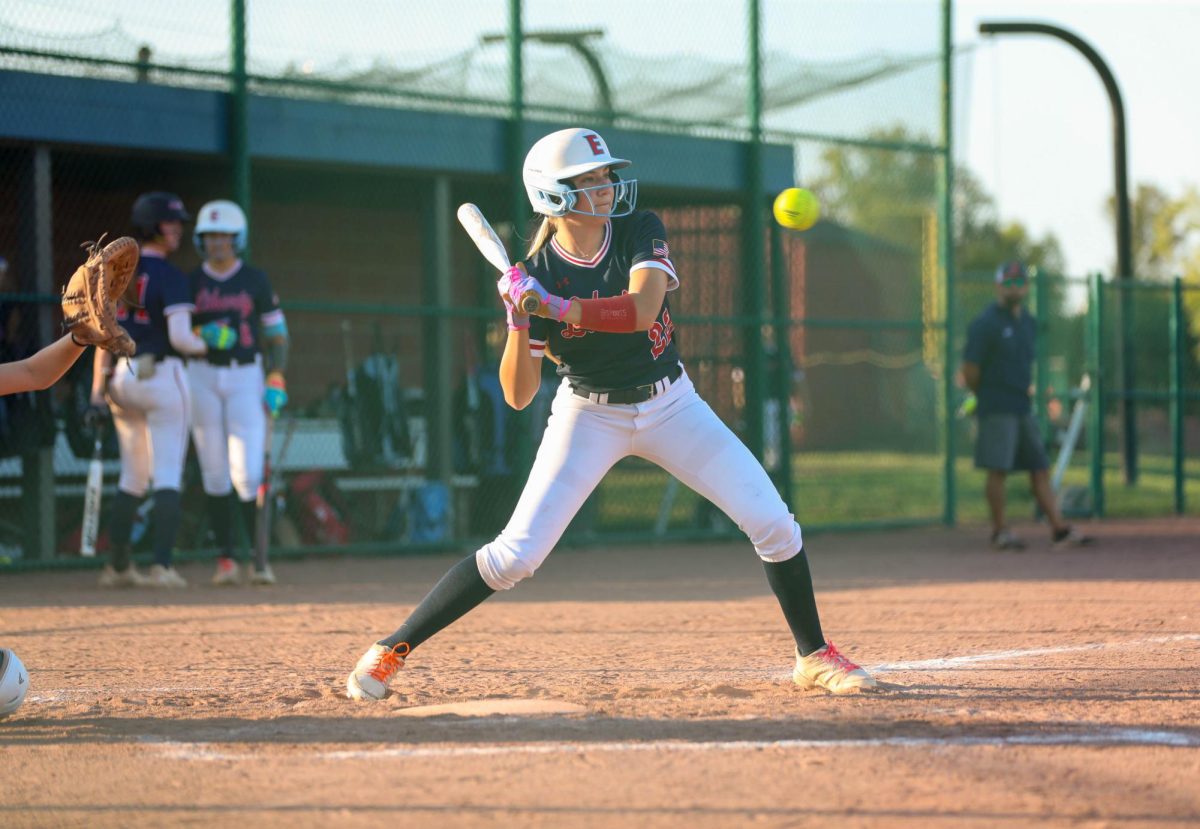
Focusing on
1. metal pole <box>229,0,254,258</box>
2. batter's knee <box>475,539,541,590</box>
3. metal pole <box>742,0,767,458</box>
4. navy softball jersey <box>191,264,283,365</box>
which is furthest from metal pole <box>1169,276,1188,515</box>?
batter's knee <box>475,539,541,590</box>

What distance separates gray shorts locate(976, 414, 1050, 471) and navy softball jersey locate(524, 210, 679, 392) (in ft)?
20.8

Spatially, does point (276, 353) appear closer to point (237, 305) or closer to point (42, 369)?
point (237, 305)

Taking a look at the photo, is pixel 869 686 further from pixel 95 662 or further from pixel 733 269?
pixel 733 269

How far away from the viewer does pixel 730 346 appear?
1302 centimetres

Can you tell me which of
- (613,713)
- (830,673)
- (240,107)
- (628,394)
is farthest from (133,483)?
(830,673)

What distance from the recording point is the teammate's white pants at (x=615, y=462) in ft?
16.7

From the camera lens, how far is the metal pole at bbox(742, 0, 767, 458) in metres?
12.3

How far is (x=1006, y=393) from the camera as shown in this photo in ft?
36.7

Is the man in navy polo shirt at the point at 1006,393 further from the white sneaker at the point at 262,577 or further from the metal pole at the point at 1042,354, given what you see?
the white sneaker at the point at 262,577

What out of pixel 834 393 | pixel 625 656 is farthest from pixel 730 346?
pixel 834 393

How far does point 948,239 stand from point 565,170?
883 cm

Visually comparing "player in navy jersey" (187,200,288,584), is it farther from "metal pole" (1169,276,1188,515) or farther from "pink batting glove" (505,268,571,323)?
Result: "metal pole" (1169,276,1188,515)

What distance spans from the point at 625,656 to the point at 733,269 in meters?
7.17

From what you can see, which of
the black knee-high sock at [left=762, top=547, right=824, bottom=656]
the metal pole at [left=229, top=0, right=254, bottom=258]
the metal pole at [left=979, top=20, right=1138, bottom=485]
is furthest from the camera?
the metal pole at [left=979, top=20, right=1138, bottom=485]
